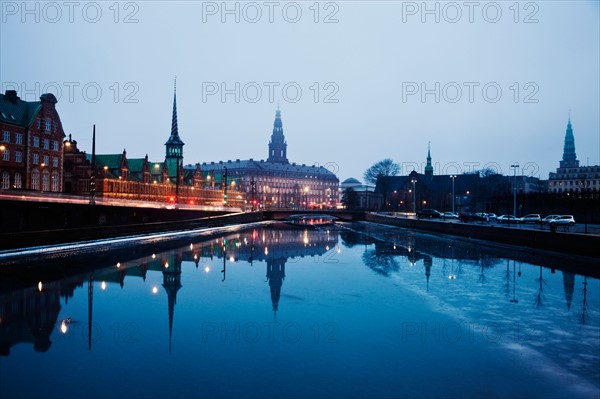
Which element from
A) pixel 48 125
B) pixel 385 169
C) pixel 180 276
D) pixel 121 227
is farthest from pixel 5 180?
pixel 385 169

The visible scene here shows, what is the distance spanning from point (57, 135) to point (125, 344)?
87.1 meters

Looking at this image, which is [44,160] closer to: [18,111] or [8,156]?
[8,156]

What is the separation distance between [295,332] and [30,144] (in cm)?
8087

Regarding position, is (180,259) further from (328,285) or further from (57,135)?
(57,135)

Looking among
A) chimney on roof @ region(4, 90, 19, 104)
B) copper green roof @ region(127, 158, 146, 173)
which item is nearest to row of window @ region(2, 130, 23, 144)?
chimney on roof @ region(4, 90, 19, 104)

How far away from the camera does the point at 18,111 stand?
81.4 meters

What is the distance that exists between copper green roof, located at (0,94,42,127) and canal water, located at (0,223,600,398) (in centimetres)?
5972

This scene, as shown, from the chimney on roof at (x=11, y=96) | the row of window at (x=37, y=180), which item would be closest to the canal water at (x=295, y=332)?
the row of window at (x=37, y=180)

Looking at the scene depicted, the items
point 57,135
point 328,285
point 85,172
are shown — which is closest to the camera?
point 328,285

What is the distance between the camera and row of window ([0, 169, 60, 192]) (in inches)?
2974

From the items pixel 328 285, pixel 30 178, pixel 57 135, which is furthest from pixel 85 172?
pixel 328 285

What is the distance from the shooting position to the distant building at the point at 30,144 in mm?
76438

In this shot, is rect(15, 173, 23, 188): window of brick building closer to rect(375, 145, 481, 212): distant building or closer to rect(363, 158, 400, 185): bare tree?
rect(375, 145, 481, 212): distant building

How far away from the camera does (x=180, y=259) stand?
34.0m
